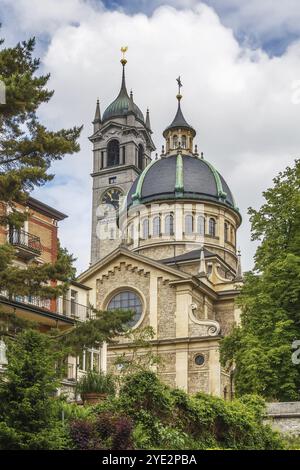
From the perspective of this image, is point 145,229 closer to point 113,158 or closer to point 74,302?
point 74,302

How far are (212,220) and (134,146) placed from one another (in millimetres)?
37301

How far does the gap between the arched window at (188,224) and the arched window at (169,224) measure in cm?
109

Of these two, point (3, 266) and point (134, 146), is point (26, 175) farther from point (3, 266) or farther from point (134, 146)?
point (134, 146)

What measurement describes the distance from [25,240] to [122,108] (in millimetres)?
68412

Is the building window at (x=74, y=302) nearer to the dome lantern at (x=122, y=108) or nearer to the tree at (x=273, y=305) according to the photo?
the tree at (x=273, y=305)

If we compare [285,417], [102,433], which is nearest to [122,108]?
[285,417]

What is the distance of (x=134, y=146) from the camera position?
99.9 meters

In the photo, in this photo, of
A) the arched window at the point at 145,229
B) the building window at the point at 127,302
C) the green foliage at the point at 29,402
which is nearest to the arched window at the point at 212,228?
the arched window at the point at 145,229

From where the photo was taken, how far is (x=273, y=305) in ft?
108

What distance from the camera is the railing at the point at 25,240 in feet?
114

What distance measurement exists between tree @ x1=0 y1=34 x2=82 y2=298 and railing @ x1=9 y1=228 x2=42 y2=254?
11.7 m

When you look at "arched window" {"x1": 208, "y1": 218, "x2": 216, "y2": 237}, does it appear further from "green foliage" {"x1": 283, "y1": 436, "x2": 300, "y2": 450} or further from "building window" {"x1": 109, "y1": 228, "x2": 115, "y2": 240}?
"green foliage" {"x1": 283, "y1": 436, "x2": 300, "y2": 450}

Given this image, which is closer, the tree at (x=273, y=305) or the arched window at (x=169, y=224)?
the tree at (x=273, y=305)
